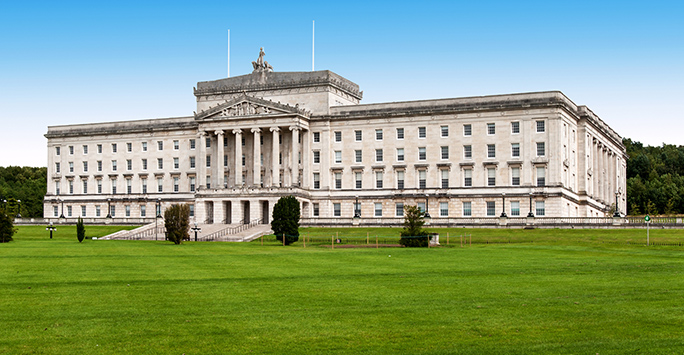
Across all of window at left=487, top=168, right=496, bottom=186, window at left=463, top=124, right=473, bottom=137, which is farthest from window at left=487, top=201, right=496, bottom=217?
window at left=463, top=124, right=473, bottom=137

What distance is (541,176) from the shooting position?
99062 millimetres

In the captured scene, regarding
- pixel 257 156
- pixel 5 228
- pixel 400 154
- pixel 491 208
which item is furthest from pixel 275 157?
pixel 5 228

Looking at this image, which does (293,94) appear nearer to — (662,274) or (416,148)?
(416,148)

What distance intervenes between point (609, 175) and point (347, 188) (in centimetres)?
A: 3985

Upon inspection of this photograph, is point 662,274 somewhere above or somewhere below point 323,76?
below

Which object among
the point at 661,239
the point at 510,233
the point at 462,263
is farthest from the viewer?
the point at 510,233

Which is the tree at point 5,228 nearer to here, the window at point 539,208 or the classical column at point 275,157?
the classical column at point 275,157

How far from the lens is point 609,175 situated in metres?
123

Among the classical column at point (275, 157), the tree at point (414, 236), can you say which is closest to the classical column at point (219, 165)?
the classical column at point (275, 157)

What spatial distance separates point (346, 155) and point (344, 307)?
275ft

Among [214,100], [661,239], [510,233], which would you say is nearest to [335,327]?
[661,239]

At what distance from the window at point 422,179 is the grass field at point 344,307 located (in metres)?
63.0

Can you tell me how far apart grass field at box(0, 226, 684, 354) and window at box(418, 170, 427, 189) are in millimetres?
63006

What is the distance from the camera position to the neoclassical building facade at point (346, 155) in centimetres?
10025
